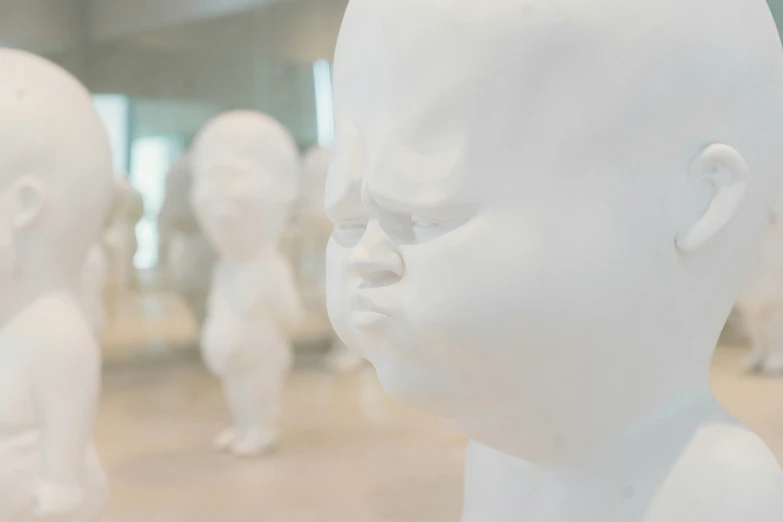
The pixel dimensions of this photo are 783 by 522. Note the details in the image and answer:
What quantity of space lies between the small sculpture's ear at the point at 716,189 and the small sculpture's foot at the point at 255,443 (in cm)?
196

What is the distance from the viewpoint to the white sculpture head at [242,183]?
8.03 ft

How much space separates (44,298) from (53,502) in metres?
0.33

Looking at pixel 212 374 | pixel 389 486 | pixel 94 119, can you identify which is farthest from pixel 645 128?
pixel 212 374

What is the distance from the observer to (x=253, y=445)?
8.43 feet

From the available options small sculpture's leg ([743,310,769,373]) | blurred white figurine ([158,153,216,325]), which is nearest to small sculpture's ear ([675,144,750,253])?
small sculpture's leg ([743,310,769,373])

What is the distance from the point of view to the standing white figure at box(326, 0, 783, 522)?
0.79 m

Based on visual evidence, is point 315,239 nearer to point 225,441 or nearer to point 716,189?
point 225,441

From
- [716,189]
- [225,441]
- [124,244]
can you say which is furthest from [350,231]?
[124,244]

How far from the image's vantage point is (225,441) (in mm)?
2680

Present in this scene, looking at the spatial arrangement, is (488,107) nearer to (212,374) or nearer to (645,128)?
(645,128)

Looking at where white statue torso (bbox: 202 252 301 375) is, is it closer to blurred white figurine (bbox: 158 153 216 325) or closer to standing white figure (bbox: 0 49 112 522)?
standing white figure (bbox: 0 49 112 522)

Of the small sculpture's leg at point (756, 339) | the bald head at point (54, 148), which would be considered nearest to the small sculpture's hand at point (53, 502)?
the bald head at point (54, 148)

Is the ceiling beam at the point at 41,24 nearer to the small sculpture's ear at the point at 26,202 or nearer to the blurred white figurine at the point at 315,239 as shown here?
the blurred white figurine at the point at 315,239

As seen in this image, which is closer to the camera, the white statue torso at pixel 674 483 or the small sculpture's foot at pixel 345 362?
the white statue torso at pixel 674 483
